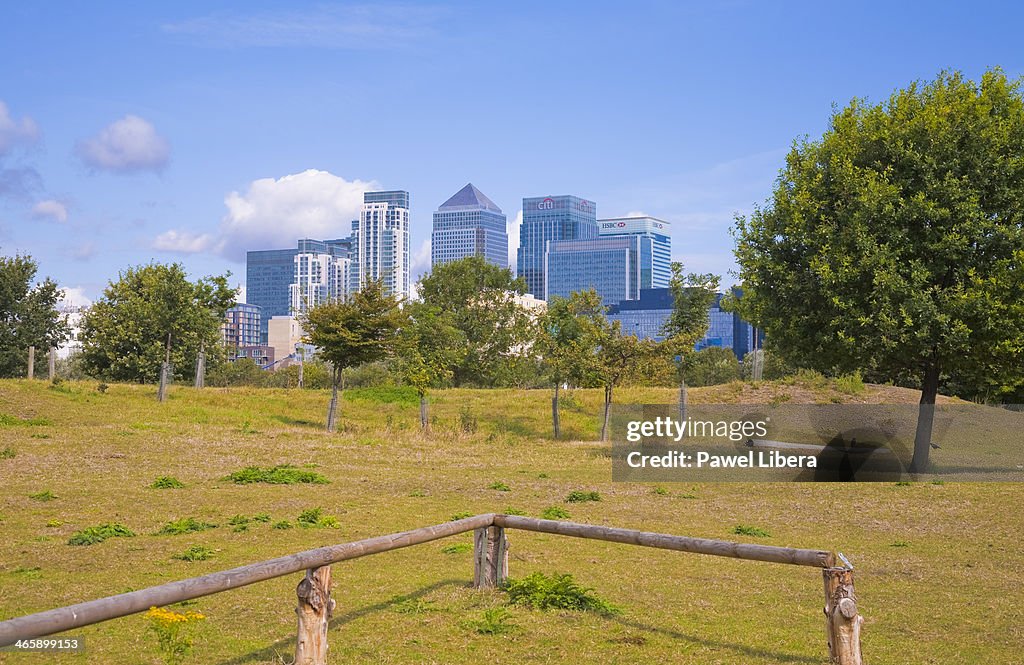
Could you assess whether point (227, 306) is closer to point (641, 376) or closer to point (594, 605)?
point (641, 376)

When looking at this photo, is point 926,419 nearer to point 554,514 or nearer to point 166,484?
point 554,514

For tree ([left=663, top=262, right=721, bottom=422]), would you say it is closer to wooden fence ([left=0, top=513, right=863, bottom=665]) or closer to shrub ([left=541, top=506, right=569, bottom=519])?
shrub ([left=541, top=506, right=569, bottom=519])

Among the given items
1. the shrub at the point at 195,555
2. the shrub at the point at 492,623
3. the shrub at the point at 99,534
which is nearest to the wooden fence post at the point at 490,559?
the shrub at the point at 492,623

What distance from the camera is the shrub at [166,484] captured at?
19.6m

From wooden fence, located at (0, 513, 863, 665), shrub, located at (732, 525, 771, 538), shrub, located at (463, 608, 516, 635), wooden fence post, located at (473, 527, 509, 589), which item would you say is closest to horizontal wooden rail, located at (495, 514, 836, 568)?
wooden fence, located at (0, 513, 863, 665)

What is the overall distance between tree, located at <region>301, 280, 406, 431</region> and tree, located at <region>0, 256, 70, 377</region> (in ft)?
113

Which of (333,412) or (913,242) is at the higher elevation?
(913,242)

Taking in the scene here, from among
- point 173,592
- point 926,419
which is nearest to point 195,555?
point 173,592

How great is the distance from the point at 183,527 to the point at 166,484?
5434 mm

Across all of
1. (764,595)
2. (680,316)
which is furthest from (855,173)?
(764,595)

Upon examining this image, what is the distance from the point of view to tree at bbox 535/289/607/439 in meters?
36.8

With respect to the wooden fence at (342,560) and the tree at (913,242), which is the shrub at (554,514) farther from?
the tree at (913,242)

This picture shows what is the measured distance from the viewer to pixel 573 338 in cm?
3850

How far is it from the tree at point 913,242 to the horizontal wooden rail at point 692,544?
16.8 metres
